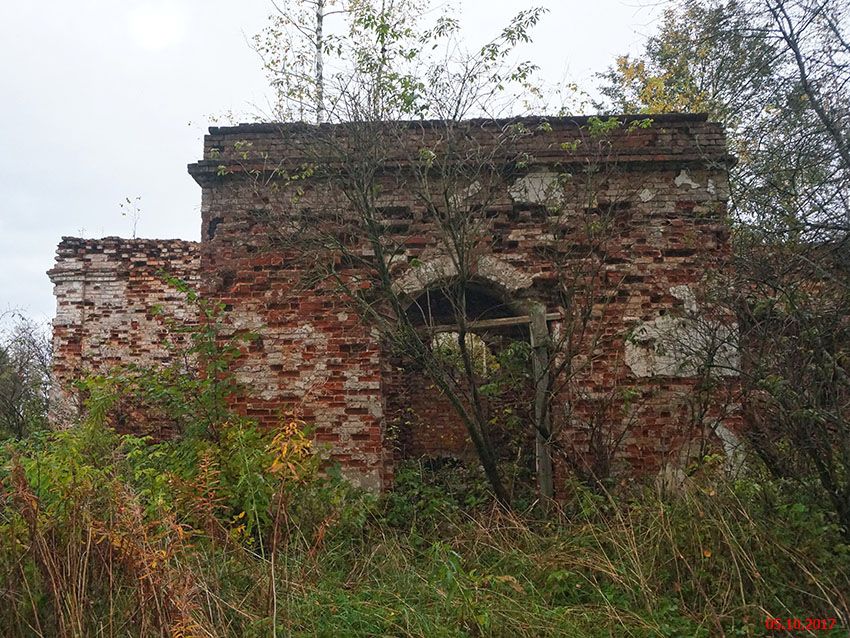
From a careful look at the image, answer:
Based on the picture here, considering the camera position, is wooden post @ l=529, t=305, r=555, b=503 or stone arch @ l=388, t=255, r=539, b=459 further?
stone arch @ l=388, t=255, r=539, b=459

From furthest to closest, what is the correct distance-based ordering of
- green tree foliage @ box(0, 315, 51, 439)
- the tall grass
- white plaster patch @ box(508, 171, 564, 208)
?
1. green tree foliage @ box(0, 315, 51, 439)
2. white plaster patch @ box(508, 171, 564, 208)
3. the tall grass

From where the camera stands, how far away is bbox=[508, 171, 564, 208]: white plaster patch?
6.58 meters

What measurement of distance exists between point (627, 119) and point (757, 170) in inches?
75.3

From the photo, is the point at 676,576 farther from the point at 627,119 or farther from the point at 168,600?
the point at 627,119

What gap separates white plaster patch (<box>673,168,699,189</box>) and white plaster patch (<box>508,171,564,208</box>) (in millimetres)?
1185

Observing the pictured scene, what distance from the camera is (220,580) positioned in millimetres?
3826

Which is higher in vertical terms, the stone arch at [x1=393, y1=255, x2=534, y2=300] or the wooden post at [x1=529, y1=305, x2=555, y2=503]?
the stone arch at [x1=393, y1=255, x2=534, y2=300]

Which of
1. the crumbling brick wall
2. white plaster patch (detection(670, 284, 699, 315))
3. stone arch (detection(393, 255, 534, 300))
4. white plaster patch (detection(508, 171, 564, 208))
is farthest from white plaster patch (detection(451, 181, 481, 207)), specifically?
the crumbling brick wall

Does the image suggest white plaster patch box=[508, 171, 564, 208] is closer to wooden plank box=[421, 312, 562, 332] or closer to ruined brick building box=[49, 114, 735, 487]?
ruined brick building box=[49, 114, 735, 487]

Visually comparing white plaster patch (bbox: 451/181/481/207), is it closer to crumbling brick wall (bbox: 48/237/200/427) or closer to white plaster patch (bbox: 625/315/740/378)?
white plaster patch (bbox: 625/315/740/378)

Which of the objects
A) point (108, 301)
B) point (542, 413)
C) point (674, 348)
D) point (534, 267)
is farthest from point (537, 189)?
point (108, 301)
